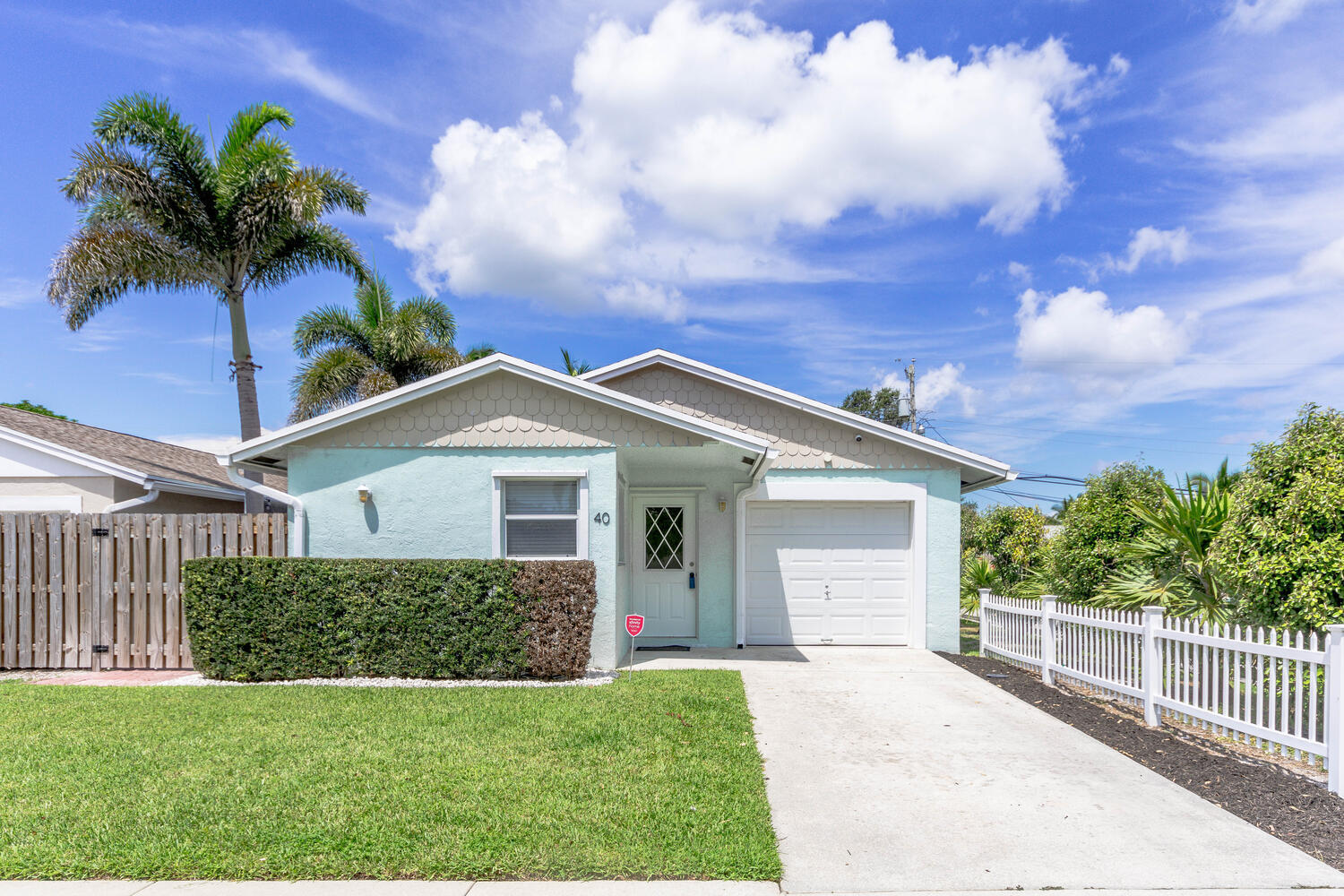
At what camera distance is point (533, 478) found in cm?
970

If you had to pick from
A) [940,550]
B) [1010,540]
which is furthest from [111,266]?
[1010,540]

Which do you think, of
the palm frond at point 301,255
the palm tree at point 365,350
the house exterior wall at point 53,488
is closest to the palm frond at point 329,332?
the palm tree at point 365,350

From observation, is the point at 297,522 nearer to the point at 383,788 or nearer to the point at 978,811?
the point at 383,788

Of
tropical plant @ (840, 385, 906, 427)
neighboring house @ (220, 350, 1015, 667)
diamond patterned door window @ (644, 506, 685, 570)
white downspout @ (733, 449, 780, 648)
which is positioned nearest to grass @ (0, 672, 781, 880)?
Answer: neighboring house @ (220, 350, 1015, 667)

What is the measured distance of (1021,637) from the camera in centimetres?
1030

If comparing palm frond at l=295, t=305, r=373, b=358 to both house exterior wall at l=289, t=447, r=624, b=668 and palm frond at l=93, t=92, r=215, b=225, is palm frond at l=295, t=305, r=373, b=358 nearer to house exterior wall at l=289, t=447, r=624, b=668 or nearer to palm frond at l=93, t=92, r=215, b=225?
palm frond at l=93, t=92, r=215, b=225

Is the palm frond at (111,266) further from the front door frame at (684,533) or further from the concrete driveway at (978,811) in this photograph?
the concrete driveway at (978,811)

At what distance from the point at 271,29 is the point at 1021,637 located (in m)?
13.8

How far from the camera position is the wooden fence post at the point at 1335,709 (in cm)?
514

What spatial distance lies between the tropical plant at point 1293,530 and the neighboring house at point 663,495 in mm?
4513

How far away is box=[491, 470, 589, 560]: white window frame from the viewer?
9602 millimetres

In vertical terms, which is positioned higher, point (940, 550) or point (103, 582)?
point (940, 550)

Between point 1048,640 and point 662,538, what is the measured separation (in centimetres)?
572

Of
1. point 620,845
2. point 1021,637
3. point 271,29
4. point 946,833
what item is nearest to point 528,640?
point 620,845
